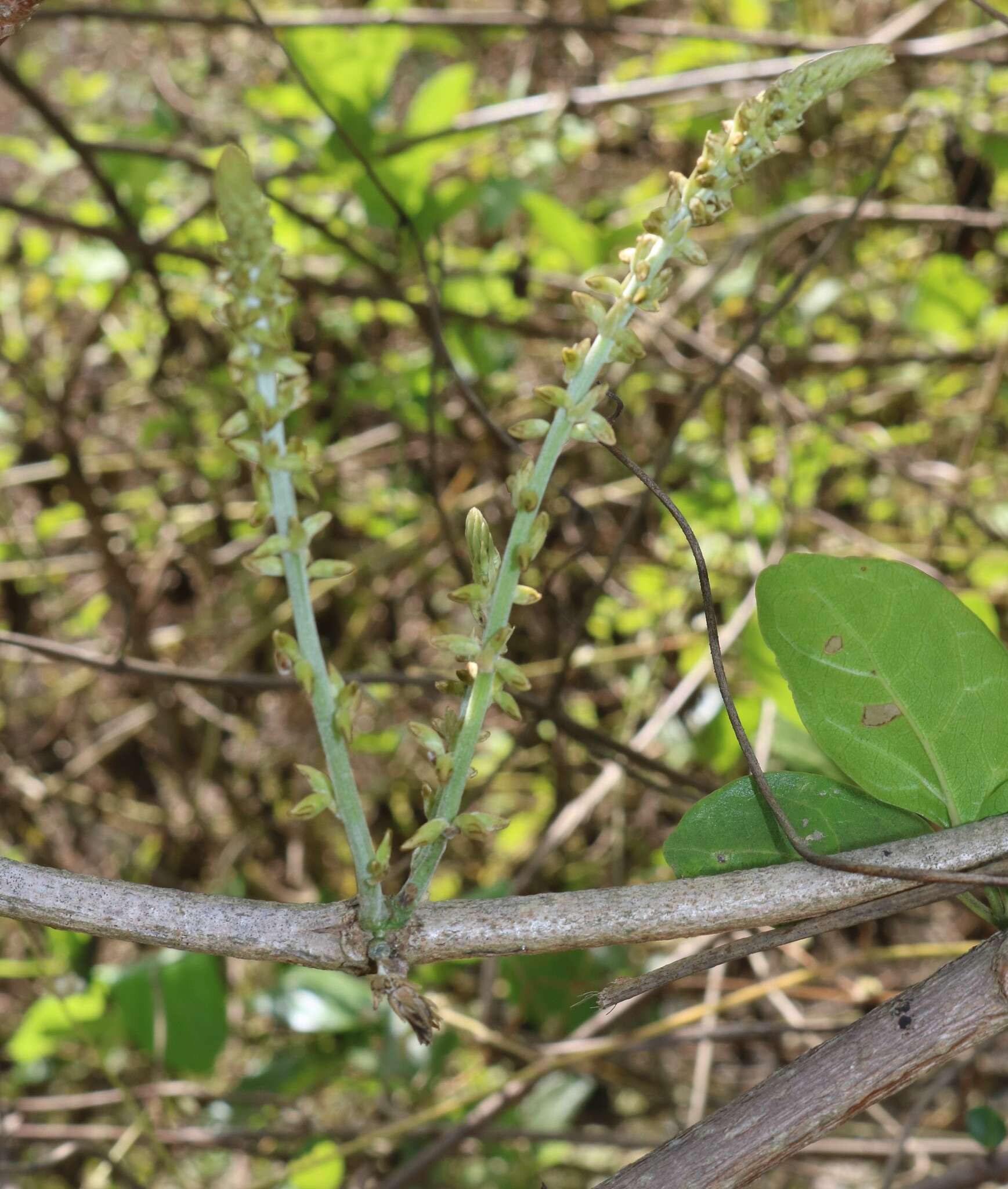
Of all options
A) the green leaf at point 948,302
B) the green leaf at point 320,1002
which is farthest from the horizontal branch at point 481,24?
the green leaf at point 320,1002

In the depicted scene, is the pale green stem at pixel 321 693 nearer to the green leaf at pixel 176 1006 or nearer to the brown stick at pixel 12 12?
the brown stick at pixel 12 12

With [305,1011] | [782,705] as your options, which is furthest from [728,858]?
[305,1011]

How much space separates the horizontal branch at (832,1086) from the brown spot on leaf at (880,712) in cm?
11

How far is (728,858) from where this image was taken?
51 cm

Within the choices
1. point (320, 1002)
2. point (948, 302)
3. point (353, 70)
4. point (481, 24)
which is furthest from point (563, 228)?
point (320, 1002)

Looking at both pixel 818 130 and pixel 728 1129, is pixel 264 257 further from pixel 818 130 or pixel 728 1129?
pixel 818 130

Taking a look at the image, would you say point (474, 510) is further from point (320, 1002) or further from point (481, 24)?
point (481, 24)

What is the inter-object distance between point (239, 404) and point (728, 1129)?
5.51ft

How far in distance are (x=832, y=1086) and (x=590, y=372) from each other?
0.29m

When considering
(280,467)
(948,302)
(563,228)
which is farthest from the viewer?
(948,302)

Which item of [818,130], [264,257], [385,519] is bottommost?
[264,257]

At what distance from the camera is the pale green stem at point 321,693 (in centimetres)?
39

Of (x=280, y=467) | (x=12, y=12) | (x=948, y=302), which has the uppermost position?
(x=948, y=302)

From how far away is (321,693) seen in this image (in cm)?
42
